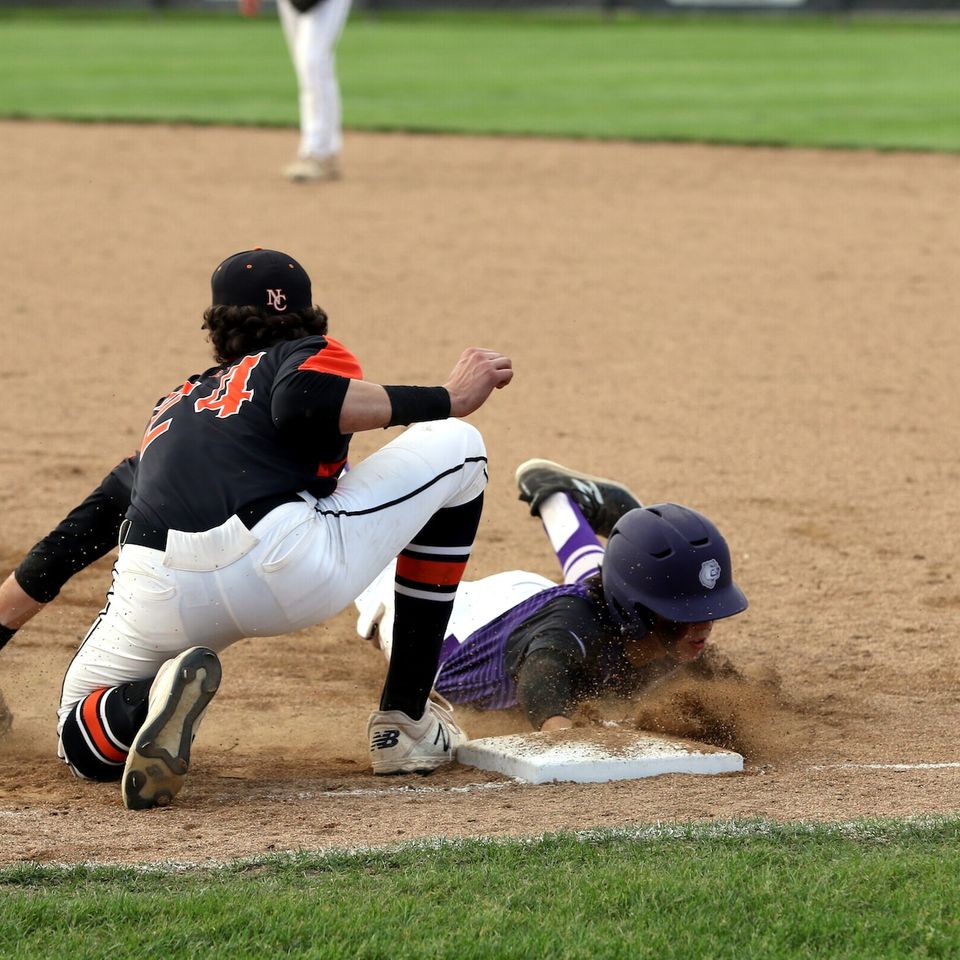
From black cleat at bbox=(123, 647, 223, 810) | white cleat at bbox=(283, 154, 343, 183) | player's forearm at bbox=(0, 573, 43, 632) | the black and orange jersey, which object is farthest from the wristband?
white cleat at bbox=(283, 154, 343, 183)

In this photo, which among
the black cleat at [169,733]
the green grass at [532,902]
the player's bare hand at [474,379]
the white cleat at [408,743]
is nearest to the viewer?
the green grass at [532,902]

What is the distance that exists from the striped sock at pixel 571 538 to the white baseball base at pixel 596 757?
94 centimetres

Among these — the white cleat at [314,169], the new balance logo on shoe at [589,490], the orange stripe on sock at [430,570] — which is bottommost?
the white cleat at [314,169]

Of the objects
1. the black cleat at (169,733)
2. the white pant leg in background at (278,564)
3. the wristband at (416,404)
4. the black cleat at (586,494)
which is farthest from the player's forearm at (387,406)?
the black cleat at (586,494)

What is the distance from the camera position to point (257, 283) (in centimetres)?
370

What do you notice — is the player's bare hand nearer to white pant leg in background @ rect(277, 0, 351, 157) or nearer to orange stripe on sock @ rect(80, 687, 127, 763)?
orange stripe on sock @ rect(80, 687, 127, 763)

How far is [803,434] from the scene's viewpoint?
22.0ft

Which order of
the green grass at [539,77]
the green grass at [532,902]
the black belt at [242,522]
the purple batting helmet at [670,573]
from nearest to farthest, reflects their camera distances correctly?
the green grass at [532,902] < the black belt at [242,522] < the purple batting helmet at [670,573] < the green grass at [539,77]

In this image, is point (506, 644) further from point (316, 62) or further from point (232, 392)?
point (316, 62)

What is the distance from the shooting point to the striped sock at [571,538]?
4.79m

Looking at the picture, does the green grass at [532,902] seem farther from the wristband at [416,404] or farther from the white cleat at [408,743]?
the wristband at [416,404]

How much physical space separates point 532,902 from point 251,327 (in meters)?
1.55

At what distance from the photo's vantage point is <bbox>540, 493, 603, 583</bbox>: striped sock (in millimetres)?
4789

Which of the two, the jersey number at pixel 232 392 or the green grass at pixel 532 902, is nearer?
the green grass at pixel 532 902
